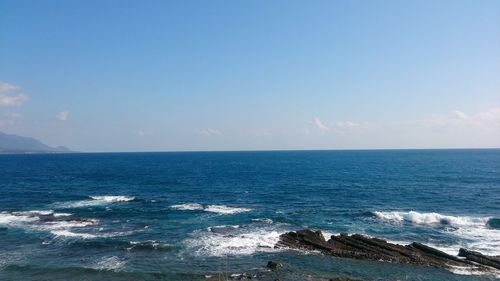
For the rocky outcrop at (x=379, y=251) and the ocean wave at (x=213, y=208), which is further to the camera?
the ocean wave at (x=213, y=208)

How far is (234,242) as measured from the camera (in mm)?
45188

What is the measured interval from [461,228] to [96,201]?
65.2m

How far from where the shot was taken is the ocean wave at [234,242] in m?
41.8

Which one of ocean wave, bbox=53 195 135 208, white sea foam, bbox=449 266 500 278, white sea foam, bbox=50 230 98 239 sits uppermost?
white sea foam, bbox=449 266 500 278

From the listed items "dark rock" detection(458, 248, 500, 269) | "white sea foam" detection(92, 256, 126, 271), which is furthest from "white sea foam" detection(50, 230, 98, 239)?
"dark rock" detection(458, 248, 500, 269)

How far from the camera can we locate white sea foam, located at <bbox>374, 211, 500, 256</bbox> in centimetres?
4305

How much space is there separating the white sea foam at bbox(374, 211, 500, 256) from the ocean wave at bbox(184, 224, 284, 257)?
760 inches

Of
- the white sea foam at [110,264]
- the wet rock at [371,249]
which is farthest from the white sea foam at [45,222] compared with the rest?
the wet rock at [371,249]

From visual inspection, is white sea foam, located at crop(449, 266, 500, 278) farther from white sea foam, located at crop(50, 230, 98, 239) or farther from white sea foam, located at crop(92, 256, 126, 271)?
white sea foam, located at crop(50, 230, 98, 239)

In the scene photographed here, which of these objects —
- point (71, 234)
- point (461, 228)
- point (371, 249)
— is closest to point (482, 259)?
point (371, 249)

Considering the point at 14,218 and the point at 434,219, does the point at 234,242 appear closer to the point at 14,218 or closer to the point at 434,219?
the point at 434,219

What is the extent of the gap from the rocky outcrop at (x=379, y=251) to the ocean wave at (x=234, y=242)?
217 centimetres

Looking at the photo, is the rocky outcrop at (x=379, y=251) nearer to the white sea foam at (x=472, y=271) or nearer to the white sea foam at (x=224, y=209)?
the white sea foam at (x=472, y=271)

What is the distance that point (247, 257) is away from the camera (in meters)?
39.9
